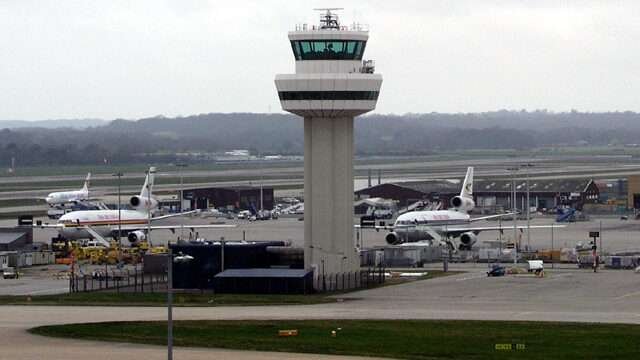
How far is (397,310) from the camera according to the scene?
259 ft

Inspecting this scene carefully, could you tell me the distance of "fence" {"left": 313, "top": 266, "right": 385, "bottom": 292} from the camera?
90.7 m

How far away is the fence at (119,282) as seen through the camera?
92500mm

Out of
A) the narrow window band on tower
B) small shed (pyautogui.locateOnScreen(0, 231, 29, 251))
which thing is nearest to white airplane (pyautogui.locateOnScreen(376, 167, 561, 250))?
small shed (pyautogui.locateOnScreen(0, 231, 29, 251))

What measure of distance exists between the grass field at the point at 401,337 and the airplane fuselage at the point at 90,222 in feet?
193

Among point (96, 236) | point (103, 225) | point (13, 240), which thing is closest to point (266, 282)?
point (13, 240)

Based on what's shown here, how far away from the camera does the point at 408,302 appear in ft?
274

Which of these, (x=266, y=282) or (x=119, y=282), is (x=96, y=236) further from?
(x=266, y=282)

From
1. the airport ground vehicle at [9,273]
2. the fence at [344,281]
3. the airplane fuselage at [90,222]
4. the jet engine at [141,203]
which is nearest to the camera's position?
the fence at [344,281]

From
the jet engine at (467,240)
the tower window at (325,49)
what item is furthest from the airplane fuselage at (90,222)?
the tower window at (325,49)

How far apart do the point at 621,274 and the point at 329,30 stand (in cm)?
2594

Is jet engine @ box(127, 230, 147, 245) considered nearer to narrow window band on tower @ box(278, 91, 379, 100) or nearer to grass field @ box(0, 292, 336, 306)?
grass field @ box(0, 292, 336, 306)

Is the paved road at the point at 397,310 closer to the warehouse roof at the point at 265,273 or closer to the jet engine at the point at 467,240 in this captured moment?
the warehouse roof at the point at 265,273

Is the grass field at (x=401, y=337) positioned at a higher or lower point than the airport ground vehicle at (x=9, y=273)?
lower

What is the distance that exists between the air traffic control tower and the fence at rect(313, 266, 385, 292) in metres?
0.43
